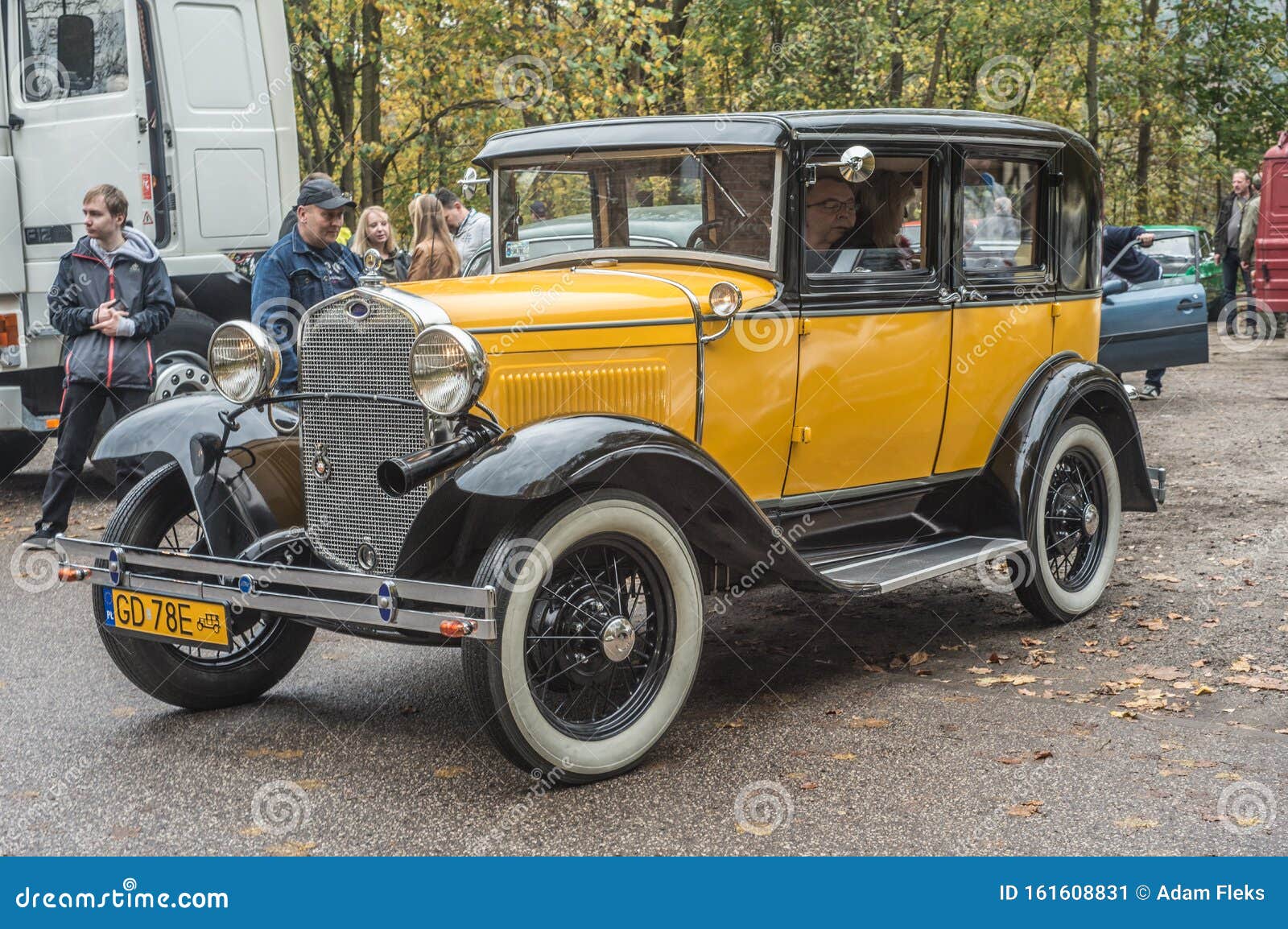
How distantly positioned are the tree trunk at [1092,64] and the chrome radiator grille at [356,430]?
2091cm

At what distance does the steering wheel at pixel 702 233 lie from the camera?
17.1 ft

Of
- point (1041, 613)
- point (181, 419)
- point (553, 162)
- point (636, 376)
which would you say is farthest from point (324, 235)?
point (1041, 613)

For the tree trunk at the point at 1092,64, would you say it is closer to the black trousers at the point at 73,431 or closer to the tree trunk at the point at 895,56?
the tree trunk at the point at 895,56

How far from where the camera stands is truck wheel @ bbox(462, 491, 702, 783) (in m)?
3.89

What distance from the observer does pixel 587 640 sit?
4207 millimetres

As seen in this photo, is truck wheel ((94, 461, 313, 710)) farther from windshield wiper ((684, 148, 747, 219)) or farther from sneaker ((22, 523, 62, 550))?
sneaker ((22, 523, 62, 550))

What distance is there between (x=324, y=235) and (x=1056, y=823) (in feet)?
13.6

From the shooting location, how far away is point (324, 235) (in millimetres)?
6379

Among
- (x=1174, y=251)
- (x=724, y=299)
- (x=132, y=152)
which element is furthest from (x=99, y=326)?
(x=1174, y=251)

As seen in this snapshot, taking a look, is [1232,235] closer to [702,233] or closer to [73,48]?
[73,48]

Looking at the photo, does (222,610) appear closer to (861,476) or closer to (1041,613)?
(861,476)

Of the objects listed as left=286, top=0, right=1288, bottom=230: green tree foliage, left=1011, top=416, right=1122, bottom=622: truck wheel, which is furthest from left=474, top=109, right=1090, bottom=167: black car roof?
left=286, top=0, right=1288, bottom=230: green tree foliage

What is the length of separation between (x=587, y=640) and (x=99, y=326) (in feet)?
13.9

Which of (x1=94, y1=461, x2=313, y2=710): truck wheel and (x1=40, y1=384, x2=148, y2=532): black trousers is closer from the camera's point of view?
(x1=94, y1=461, x2=313, y2=710): truck wheel
